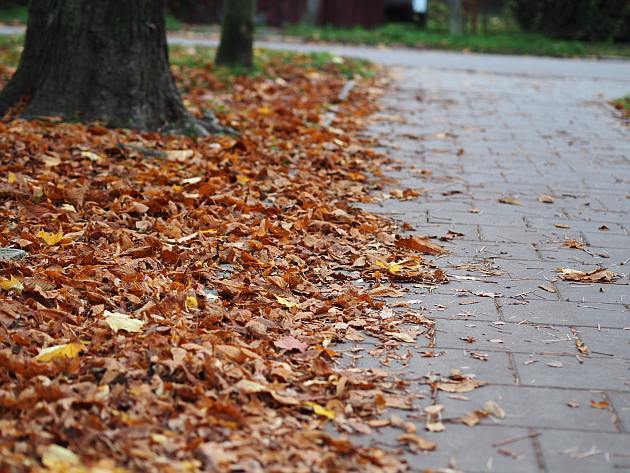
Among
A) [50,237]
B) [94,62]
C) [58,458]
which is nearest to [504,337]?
[58,458]

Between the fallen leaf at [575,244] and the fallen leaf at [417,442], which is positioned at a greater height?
the fallen leaf at [575,244]

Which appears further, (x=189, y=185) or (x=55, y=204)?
(x=189, y=185)

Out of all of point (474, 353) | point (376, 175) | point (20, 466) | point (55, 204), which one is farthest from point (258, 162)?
point (20, 466)

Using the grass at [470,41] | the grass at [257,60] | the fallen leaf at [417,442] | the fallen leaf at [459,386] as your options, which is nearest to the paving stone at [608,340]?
the fallen leaf at [459,386]

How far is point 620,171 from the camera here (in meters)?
7.95

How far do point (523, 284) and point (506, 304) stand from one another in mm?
349

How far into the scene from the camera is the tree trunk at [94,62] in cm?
796

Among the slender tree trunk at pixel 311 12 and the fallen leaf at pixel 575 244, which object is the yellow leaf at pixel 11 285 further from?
the slender tree trunk at pixel 311 12

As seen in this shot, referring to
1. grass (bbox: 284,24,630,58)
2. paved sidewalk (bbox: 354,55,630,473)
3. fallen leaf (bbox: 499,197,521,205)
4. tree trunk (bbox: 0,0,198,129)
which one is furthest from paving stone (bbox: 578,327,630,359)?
grass (bbox: 284,24,630,58)

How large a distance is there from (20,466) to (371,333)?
1739mm

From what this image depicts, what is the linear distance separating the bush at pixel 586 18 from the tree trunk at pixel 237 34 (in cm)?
1078

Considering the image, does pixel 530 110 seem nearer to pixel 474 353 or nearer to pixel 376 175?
pixel 376 175

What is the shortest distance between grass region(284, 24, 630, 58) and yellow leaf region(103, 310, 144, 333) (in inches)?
609

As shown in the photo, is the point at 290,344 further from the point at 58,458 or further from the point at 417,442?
the point at 58,458
